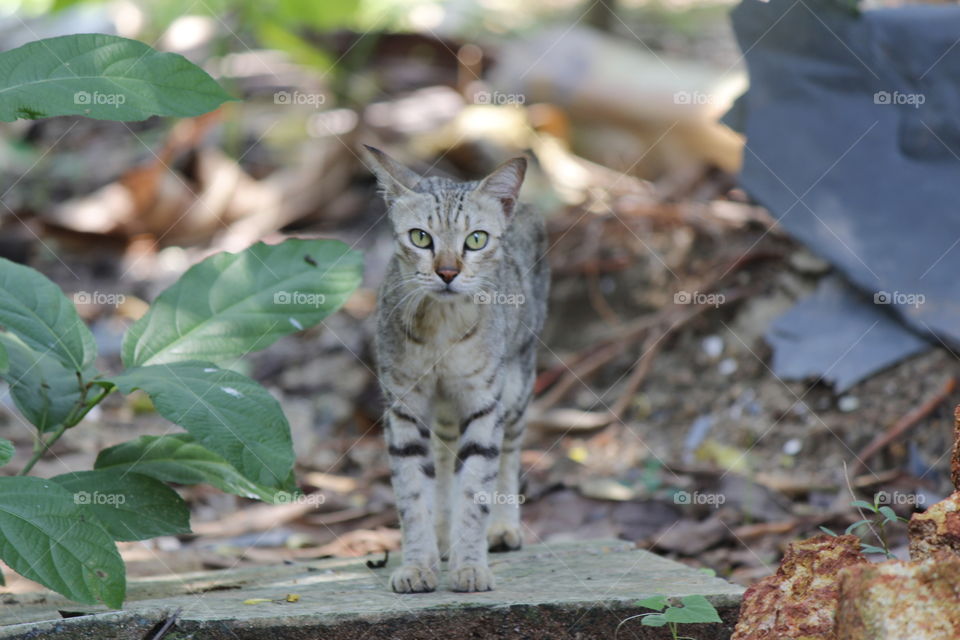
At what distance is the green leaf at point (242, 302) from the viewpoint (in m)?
3.54

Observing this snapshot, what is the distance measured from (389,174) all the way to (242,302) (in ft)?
2.49

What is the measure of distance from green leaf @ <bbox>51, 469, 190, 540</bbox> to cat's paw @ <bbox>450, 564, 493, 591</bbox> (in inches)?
35.3

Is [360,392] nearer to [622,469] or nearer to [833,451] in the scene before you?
[622,469]

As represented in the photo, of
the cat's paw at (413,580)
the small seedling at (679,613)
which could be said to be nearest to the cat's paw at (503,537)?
the cat's paw at (413,580)

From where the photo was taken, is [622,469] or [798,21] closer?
[798,21]

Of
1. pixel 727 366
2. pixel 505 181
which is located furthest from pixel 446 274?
pixel 727 366

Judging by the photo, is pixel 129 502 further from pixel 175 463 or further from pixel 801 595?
pixel 801 595

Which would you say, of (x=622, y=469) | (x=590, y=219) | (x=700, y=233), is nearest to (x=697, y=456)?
(x=622, y=469)

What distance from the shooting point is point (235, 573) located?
3959 mm

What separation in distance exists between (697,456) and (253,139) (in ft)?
19.2

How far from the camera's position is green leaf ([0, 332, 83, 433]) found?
3.41 metres

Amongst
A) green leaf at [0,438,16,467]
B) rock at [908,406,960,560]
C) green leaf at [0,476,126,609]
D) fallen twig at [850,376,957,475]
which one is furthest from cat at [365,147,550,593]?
fallen twig at [850,376,957,475]

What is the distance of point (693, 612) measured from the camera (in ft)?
9.33

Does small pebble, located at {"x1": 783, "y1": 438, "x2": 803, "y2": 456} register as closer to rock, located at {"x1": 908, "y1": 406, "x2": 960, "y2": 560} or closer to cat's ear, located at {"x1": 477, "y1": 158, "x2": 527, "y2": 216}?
cat's ear, located at {"x1": 477, "y1": 158, "x2": 527, "y2": 216}
